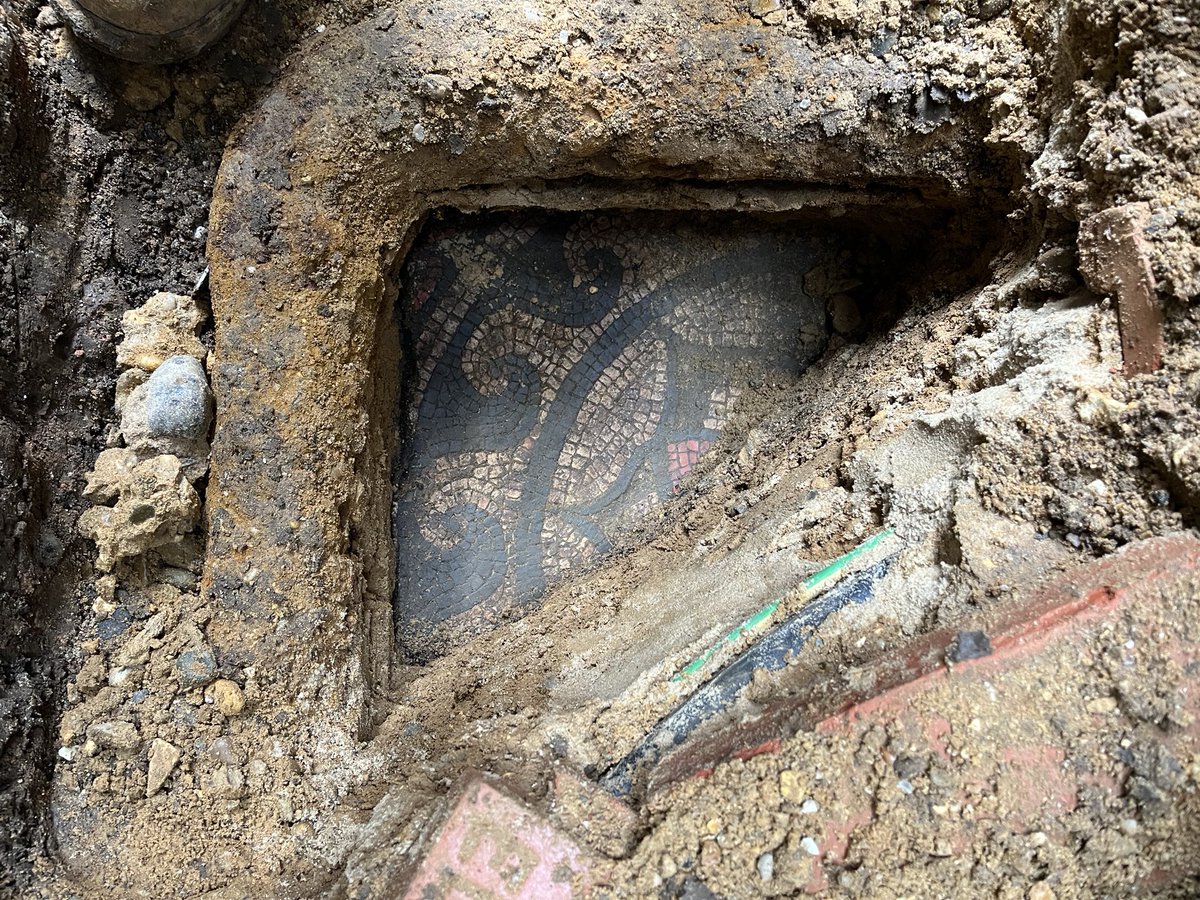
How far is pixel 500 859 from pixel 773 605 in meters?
0.92

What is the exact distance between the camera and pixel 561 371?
3.12 m

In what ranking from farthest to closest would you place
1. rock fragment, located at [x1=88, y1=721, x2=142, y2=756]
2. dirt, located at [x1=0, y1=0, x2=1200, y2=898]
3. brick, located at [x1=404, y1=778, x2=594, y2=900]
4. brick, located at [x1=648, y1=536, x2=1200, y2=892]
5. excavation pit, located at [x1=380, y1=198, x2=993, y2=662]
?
1. excavation pit, located at [x1=380, y1=198, x2=993, y2=662]
2. rock fragment, located at [x1=88, y1=721, x2=142, y2=756]
3. dirt, located at [x1=0, y1=0, x2=1200, y2=898]
4. brick, located at [x1=404, y1=778, x2=594, y2=900]
5. brick, located at [x1=648, y1=536, x2=1200, y2=892]

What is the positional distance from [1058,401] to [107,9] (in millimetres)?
2694

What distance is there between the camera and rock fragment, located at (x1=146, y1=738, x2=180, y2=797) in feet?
6.87

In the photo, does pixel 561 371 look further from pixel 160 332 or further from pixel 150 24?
pixel 150 24

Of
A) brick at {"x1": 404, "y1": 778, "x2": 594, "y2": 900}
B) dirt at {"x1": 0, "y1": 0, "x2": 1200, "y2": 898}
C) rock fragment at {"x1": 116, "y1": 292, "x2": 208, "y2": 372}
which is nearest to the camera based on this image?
brick at {"x1": 404, "y1": 778, "x2": 594, "y2": 900}

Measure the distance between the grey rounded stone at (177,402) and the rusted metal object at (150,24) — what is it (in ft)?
2.96

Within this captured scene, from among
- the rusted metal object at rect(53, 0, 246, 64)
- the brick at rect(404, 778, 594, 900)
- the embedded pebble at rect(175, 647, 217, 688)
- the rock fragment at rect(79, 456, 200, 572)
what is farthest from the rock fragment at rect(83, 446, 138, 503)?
the brick at rect(404, 778, 594, 900)

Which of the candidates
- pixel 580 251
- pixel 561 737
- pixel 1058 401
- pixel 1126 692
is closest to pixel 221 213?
pixel 580 251

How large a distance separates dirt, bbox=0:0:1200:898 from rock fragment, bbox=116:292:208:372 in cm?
6

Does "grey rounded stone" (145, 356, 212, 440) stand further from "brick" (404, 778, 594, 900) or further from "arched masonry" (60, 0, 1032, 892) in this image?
"brick" (404, 778, 594, 900)

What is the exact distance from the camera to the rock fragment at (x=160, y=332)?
2.23m

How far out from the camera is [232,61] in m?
2.25

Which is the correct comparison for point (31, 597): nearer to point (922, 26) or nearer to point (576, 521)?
point (576, 521)
